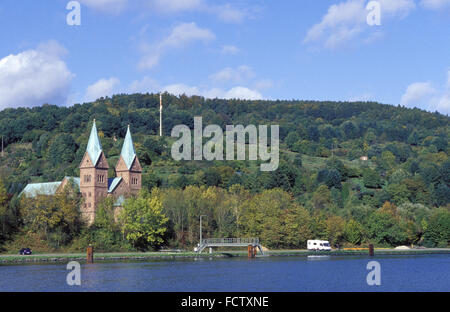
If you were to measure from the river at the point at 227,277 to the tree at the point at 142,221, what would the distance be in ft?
50.6

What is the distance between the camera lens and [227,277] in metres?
59.1

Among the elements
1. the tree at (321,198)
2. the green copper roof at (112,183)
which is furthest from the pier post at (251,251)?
the tree at (321,198)

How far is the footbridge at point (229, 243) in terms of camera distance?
9144cm

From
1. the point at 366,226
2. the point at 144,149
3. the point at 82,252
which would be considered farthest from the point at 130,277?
the point at 144,149

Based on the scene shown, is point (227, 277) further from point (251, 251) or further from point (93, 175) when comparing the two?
point (93, 175)

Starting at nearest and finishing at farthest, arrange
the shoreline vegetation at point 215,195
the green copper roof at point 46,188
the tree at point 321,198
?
the shoreline vegetation at point 215,195 < the green copper roof at point 46,188 < the tree at point 321,198

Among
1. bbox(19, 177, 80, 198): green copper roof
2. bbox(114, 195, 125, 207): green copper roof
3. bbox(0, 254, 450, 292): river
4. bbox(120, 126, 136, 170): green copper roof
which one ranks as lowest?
bbox(0, 254, 450, 292): river

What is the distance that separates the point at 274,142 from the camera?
623 ft

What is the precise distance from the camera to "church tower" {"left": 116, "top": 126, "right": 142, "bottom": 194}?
115500 millimetres

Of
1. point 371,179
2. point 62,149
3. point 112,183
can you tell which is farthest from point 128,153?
point 371,179

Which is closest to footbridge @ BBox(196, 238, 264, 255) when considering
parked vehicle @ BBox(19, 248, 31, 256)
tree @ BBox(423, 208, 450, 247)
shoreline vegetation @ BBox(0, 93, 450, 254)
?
shoreline vegetation @ BBox(0, 93, 450, 254)

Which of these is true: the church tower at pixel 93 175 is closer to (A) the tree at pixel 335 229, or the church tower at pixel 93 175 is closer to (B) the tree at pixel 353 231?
(A) the tree at pixel 335 229

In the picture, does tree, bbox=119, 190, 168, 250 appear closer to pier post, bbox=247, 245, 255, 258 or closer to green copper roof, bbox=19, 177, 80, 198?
pier post, bbox=247, 245, 255, 258

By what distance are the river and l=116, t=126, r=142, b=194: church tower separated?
41060 mm
